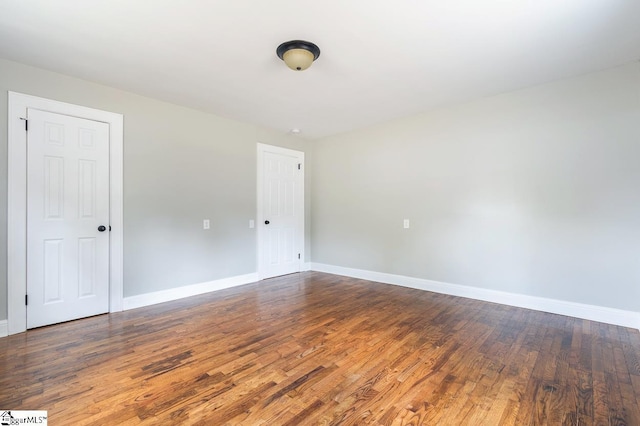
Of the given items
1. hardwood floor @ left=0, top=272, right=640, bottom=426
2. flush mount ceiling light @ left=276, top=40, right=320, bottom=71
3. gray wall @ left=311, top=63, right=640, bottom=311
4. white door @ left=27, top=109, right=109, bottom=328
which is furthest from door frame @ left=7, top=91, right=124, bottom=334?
gray wall @ left=311, top=63, right=640, bottom=311

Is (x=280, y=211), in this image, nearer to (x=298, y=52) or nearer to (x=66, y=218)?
(x=66, y=218)

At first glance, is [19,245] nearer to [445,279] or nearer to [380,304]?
[380,304]

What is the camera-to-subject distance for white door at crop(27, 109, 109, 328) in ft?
9.32

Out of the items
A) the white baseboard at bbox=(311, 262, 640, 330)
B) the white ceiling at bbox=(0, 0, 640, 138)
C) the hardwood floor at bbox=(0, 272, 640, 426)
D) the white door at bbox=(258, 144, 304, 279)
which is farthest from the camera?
the white door at bbox=(258, 144, 304, 279)

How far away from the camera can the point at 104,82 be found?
10.3 feet

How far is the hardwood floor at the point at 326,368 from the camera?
168 centimetres

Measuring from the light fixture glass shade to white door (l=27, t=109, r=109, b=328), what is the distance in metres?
2.29

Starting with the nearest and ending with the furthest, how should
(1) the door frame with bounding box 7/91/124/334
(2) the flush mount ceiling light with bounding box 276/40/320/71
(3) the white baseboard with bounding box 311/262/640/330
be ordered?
(2) the flush mount ceiling light with bounding box 276/40/320/71, (1) the door frame with bounding box 7/91/124/334, (3) the white baseboard with bounding box 311/262/640/330

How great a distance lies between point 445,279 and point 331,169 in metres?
2.68

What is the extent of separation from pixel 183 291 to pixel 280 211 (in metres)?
2.01

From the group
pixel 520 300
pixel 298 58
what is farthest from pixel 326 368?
pixel 520 300

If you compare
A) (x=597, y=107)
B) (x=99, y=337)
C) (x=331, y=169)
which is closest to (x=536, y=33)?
(x=597, y=107)

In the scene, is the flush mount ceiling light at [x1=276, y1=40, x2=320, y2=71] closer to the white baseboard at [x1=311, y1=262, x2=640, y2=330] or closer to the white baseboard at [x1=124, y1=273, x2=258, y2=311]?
the white baseboard at [x1=124, y1=273, x2=258, y2=311]

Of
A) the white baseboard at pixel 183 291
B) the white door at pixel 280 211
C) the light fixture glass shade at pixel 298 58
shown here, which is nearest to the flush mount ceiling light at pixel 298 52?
the light fixture glass shade at pixel 298 58
